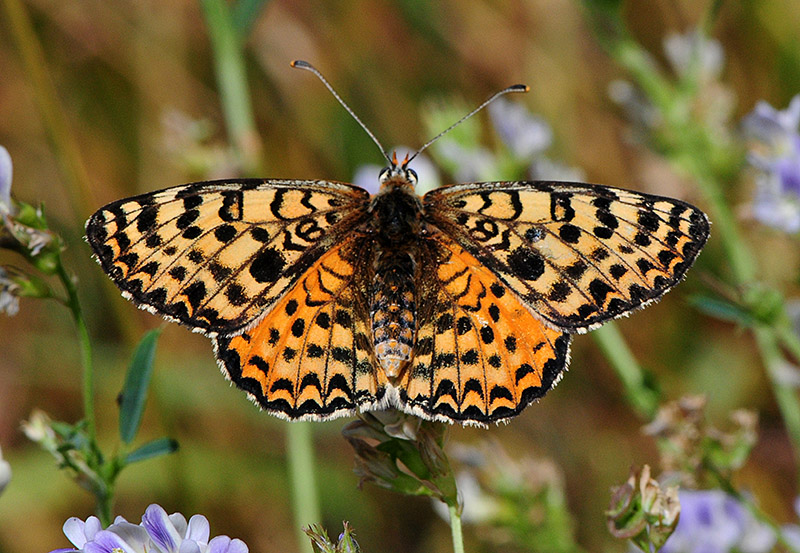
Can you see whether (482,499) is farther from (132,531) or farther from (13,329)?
(13,329)

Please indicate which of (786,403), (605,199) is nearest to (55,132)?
(605,199)

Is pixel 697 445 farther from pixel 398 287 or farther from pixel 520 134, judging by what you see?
pixel 520 134

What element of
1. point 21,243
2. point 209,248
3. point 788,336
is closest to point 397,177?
point 209,248

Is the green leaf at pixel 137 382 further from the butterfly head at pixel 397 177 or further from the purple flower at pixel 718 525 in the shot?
the purple flower at pixel 718 525

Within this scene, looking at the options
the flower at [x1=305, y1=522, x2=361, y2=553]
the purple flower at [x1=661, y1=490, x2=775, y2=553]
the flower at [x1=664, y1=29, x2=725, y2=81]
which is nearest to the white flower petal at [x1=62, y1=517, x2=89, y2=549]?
the flower at [x1=305, y1=522, x2=361, y2=553]

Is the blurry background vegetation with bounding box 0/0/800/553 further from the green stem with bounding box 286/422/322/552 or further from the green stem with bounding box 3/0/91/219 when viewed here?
the green stem with bounding box 286/422/322/552

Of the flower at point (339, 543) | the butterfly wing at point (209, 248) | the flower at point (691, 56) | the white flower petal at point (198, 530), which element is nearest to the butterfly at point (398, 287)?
the butterfly wing at point (209, 248)
